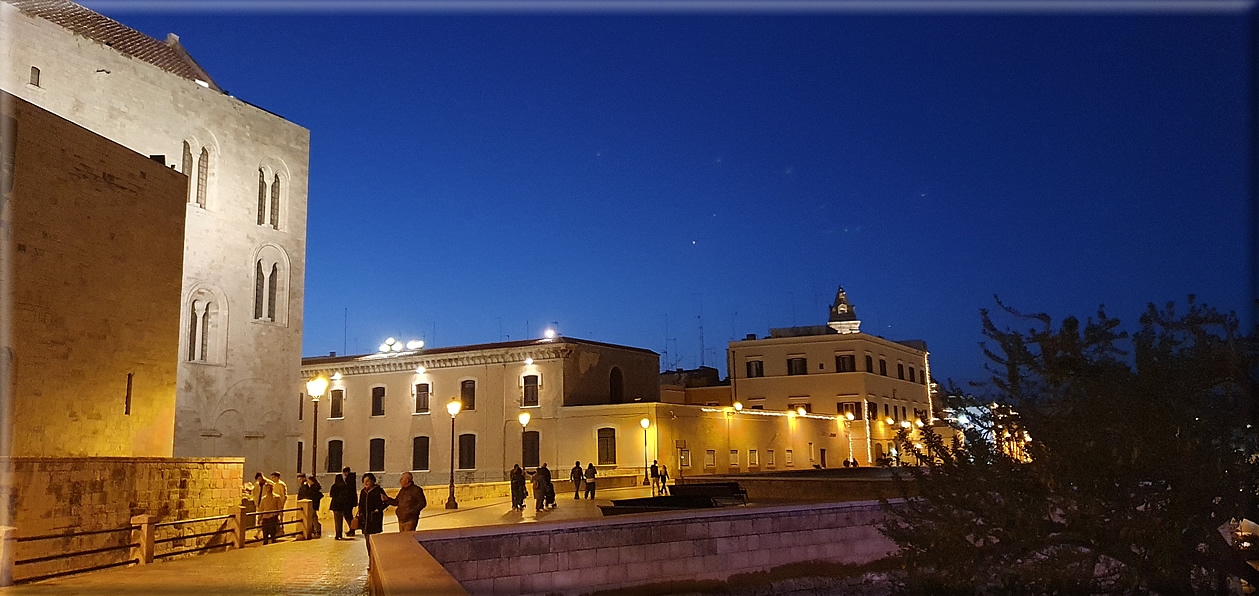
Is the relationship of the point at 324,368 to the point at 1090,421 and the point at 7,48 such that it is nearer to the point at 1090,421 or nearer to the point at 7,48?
the point at 7,48

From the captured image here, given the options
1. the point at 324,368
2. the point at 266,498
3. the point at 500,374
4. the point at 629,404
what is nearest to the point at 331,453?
the point at 324,368

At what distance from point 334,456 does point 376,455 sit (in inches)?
98.4

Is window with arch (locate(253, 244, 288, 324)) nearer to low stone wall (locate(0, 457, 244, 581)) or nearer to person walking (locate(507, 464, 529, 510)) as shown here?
person walking (locate(507, 464, 529, 510))

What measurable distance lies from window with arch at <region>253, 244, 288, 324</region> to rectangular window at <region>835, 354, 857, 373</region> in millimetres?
27462

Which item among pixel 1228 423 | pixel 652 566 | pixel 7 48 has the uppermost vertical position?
pixel 7 48

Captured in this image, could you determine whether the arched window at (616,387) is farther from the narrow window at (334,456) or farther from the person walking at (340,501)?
the person walking at (340,501)

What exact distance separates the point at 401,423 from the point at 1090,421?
120ft

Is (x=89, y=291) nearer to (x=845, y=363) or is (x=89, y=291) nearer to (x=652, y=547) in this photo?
(x=652, y=547)

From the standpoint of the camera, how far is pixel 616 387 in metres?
42.7

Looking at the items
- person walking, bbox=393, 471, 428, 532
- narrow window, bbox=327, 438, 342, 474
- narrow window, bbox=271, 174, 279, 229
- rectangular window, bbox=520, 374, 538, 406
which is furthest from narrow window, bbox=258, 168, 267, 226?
person walking, bbox=393, 471, 428, 532

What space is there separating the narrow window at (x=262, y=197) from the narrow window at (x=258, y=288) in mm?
1379

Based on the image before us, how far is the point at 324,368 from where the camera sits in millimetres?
45781

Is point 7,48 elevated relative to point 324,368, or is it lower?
elevated

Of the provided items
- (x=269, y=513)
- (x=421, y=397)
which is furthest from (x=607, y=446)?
(x=269, y=513)
